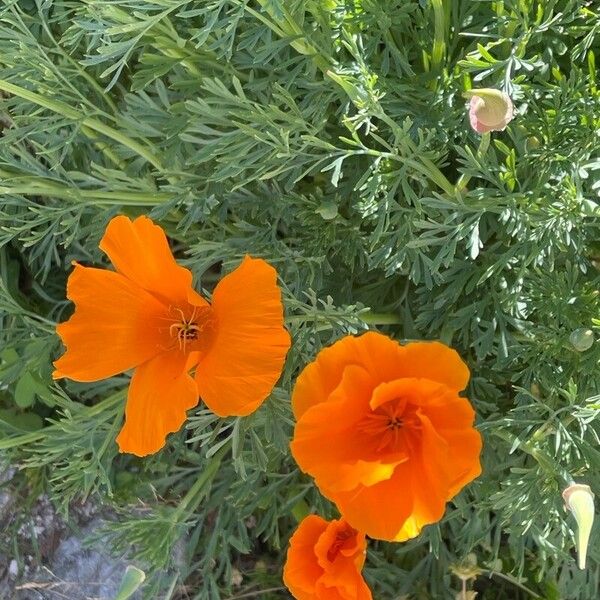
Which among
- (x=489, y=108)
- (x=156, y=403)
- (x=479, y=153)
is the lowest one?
(x=156, y=403)

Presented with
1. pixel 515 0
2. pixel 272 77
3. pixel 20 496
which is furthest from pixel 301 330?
pixel 20 496

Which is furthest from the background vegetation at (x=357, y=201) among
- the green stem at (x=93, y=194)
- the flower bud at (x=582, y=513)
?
the flower bud at (x=582, y=513)

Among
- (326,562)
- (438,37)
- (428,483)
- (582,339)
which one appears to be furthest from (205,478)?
(438,37)

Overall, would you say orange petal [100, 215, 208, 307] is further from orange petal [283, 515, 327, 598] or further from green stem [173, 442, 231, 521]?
green stem [173, 442, 231, 521]

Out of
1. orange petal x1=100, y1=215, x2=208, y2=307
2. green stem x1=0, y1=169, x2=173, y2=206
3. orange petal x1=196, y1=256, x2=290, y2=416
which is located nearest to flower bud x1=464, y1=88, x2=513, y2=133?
orange petal x1=196, y1=256, x2=290, y2=416

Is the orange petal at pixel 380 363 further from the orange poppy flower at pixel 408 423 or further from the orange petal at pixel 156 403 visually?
the orange petal at pixel 156 403

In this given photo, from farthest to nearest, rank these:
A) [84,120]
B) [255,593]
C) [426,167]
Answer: [255,593]
[84,120]
[426,167]

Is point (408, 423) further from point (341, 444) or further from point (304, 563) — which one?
point (304, 563)
